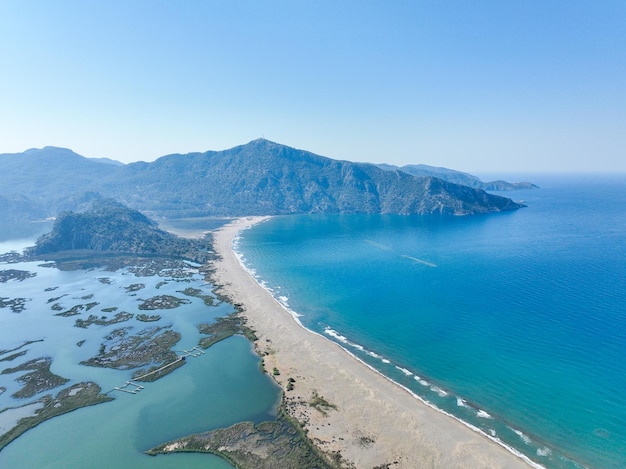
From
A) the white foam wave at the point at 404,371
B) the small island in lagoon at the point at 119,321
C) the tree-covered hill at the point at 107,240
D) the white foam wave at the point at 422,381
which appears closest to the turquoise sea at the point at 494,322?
the white foam wave at the point at 404,371

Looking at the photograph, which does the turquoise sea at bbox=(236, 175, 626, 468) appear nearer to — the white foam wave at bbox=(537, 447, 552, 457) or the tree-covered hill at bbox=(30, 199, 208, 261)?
the white foam wave at bbox=(537, 447, 552, 457)

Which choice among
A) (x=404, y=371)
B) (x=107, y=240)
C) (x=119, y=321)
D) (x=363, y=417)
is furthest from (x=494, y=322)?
(x=107, y=240)

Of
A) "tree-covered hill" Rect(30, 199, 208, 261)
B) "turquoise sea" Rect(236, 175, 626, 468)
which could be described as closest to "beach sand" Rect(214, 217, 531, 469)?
"turquoise sea" Rect(236, 175, 626, 468)

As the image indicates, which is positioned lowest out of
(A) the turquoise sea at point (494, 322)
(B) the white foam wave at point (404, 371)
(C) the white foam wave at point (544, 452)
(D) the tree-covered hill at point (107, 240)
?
(C) the white foam wave at point (544, 452)

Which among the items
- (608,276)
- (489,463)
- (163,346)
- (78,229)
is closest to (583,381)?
(489,463)

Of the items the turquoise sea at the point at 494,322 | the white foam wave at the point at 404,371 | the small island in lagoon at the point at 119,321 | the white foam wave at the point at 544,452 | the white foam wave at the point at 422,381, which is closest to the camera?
the white foam wave at the point at 544,452

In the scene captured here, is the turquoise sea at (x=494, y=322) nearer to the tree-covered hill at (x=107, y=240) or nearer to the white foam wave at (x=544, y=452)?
the white foam wave at (x=544, y=452)

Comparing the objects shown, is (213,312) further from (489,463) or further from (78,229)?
(78,229)
